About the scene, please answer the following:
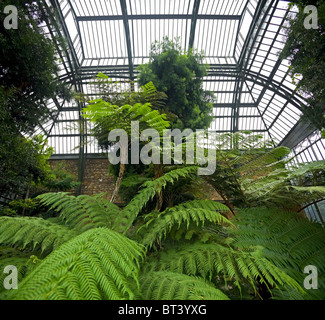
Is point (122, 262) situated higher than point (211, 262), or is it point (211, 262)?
point (122, 262)

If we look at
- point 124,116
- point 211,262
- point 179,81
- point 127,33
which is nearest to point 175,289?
point 211,262

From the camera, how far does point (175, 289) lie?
1.22 m

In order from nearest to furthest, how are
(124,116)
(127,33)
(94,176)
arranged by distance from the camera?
(124,116) → (127,33) → (94,176)

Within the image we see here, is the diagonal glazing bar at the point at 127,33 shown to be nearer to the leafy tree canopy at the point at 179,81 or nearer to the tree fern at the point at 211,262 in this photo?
the leafy tree canopy at the point at 179,81

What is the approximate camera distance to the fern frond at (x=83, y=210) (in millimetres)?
1964

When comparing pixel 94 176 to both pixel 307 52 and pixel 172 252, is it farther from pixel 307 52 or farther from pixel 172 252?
pixel 172 252

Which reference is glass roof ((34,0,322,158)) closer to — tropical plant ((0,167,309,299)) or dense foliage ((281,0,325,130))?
dense foliage ((281,0,325,130))

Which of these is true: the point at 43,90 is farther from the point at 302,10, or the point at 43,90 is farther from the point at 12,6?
the point at 302,10

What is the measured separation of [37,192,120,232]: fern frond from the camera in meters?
1.96

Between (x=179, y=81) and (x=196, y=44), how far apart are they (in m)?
6.59

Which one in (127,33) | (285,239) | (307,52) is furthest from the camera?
(127,33)

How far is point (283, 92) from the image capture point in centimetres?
1175
